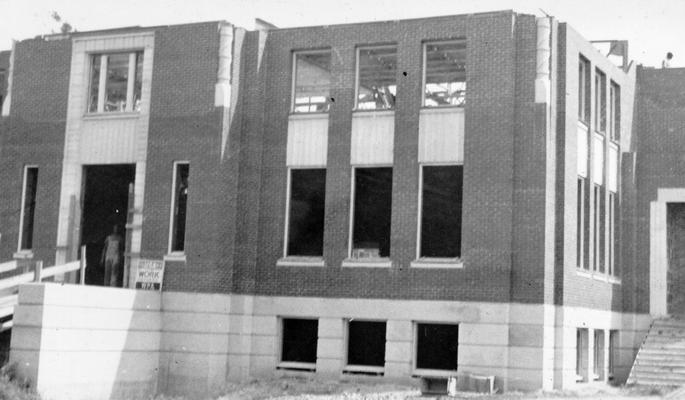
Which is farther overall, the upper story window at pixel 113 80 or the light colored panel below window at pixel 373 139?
the upper story window at pixel 113 80

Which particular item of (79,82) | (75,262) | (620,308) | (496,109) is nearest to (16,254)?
(75,262)

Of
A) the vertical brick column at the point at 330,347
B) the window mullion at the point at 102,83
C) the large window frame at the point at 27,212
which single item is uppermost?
the window mullion at the point at 102,83

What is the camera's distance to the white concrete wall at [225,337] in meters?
23.7

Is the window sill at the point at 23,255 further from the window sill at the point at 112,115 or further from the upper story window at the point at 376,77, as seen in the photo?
the upper story window at the point at 376,77

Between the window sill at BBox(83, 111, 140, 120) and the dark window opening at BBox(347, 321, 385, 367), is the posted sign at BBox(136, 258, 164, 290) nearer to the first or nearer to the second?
the window sill at BBox(83, 111, 140, 120)

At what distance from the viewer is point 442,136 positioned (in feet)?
87.7

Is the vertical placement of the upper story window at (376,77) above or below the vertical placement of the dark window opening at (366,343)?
above

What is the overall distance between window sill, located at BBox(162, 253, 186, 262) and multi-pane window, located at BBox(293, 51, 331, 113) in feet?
15.8

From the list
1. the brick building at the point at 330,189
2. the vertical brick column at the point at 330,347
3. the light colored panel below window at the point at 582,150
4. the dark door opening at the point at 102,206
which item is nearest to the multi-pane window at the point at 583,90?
the brick building at the point at 330,189

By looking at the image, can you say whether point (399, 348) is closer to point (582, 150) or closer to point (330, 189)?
point (330, 189)

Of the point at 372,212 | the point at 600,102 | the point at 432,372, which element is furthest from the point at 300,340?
the point at 600,102

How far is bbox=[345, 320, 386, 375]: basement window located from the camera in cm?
2667

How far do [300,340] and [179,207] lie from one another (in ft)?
15.3

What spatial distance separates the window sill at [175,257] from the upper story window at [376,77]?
591 cm
